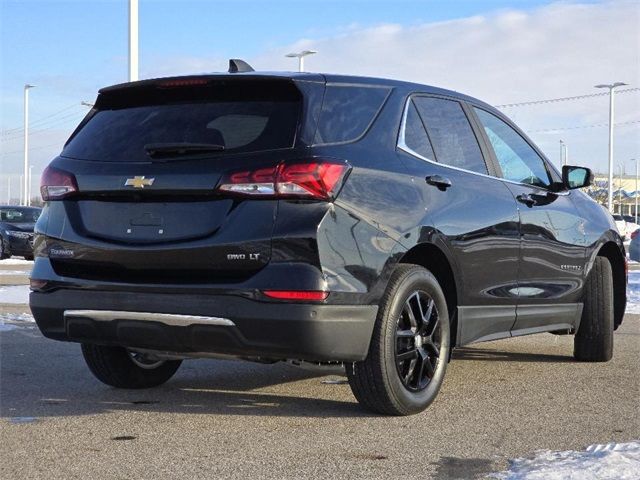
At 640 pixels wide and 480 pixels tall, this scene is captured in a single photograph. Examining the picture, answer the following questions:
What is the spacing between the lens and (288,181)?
14.1 feet

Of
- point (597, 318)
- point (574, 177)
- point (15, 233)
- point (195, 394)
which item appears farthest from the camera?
point (15, 233)

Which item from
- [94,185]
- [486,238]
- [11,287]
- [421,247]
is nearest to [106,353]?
[94,185]

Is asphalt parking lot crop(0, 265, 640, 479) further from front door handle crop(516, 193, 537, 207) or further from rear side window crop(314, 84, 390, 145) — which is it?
rear side window crop(314, 84, 390, 145)

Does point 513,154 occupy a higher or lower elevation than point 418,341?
higher

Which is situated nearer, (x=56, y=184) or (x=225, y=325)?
(x=225, y=325)

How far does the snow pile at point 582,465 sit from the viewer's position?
3.60 m

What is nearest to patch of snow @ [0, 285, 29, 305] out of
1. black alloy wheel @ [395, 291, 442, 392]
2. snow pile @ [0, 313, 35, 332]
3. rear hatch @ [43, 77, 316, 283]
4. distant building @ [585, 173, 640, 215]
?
snow pile @ [0, 313, 35, 332]

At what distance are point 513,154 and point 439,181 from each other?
1.32 meters

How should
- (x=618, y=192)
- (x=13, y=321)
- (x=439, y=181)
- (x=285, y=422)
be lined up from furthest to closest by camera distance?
(x=618, y=192) < (x=13, y=321) < (x=439, y=181) < (x=285, y=422)

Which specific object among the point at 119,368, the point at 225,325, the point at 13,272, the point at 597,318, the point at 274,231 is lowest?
the point at 13,272

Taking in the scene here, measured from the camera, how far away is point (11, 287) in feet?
45.4

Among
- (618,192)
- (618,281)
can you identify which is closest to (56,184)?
(618,281)

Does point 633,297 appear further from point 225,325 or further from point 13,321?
point 225,325

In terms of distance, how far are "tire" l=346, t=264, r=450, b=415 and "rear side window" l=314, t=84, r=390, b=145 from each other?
0.73 m
